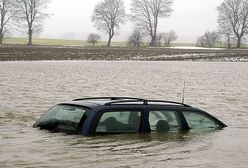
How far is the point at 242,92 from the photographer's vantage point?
24.1m

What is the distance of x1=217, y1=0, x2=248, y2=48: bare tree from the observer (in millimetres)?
93875

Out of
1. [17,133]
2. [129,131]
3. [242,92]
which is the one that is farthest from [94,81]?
[129,131]

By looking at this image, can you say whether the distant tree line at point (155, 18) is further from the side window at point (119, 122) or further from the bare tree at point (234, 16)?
the side window at point (119, 122)

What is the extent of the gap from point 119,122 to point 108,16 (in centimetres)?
8836

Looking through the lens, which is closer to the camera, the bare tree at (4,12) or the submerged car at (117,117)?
the submerged car at (117,117)

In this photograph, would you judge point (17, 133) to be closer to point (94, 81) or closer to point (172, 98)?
point (172, 98)

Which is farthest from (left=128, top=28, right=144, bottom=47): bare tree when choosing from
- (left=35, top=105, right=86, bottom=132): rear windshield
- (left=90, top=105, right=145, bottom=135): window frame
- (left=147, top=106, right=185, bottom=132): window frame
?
(left=90, top=105, right=145, bottom=135): window frame

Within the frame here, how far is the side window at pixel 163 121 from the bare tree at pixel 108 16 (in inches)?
3404

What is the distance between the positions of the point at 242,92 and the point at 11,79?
11739 mm

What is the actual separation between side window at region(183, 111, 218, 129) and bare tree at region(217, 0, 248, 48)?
277 ft

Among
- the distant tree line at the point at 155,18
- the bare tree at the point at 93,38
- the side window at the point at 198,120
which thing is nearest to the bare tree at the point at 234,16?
the distant tree line at the point at 155,18

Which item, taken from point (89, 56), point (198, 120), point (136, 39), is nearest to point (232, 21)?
point (136, 39)

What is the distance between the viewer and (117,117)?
9039 millimetres

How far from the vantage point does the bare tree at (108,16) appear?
96.2 metres
